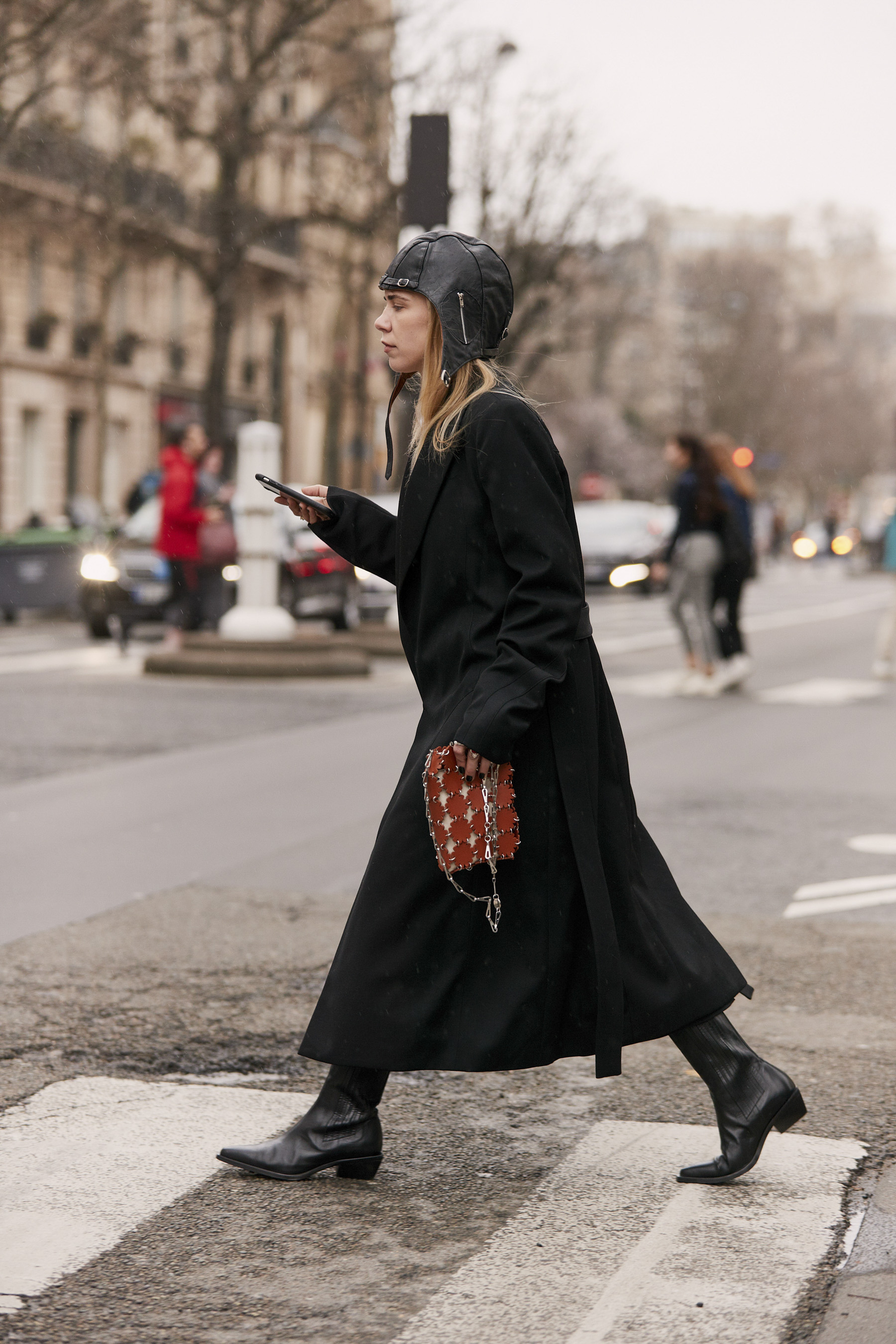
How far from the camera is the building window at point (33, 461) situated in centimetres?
3744

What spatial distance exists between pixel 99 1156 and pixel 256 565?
11927mm

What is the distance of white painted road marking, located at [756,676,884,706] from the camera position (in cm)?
1444

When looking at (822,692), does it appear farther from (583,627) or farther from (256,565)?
(583,627)

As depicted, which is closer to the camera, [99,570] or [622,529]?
[99,570]

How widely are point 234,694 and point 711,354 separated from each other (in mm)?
63976

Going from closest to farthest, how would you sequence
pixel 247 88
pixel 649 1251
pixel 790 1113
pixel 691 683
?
pixel 649 1251, pixel 790 1113, pixel 691 683, pixel 247 88

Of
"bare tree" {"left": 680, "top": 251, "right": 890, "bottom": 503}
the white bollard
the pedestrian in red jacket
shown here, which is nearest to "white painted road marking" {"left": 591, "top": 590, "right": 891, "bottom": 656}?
the white bollard

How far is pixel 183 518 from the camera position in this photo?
50.6ft

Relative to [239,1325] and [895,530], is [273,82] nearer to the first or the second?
[895,530]

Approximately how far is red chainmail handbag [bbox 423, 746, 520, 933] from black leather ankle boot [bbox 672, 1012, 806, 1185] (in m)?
0.56

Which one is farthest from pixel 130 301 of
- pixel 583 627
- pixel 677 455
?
pixel 583 627

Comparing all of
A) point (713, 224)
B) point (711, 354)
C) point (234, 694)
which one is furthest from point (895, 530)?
point (713, 224)

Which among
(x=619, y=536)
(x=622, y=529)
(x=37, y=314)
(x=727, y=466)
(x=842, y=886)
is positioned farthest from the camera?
(x=37, y=314)

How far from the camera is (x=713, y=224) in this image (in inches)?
5704
